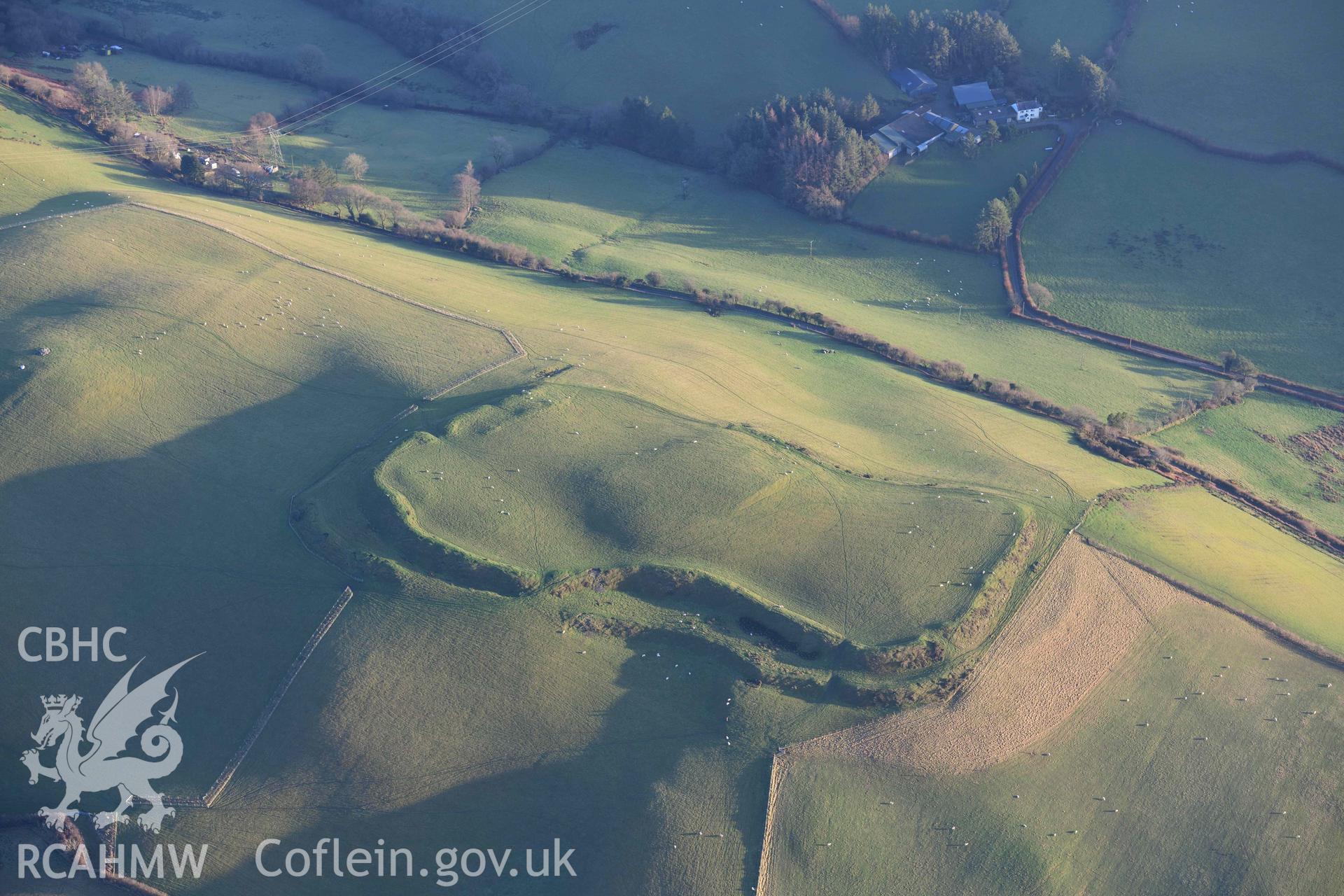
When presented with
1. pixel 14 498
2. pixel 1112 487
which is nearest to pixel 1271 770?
pixel 1112 487

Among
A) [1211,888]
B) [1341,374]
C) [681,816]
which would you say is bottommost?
[1341,374]

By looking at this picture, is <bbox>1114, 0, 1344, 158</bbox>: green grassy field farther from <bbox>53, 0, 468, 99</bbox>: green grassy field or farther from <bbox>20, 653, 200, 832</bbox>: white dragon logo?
<bbox>20, 653, 200, 832</bbox>: white dragon logo

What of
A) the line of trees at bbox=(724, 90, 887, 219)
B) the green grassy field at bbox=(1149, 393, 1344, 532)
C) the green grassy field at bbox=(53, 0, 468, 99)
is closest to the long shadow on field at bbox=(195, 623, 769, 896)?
the green grassy field at bbox=(1149, 393, 1344, 532)

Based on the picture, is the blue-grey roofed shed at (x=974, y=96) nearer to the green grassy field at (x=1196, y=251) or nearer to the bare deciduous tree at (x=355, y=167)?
the green grassy field at (x=1196, y=251)

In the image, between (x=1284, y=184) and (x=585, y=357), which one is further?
(x=1284, y=184)

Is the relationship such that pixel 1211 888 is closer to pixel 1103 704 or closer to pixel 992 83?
pixel 1103 704

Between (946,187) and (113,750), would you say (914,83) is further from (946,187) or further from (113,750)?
(113,750)

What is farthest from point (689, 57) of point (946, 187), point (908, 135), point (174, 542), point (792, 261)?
point (174, 542)
